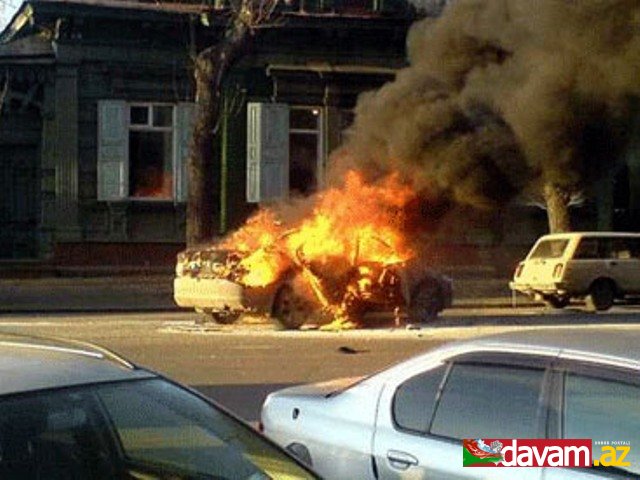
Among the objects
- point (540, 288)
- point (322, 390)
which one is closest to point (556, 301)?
point (540, 288)

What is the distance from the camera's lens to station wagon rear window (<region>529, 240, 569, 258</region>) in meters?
25.0

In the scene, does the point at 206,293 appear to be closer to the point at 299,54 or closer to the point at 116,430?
the point at 299,54

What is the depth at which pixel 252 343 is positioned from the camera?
58.3 feet

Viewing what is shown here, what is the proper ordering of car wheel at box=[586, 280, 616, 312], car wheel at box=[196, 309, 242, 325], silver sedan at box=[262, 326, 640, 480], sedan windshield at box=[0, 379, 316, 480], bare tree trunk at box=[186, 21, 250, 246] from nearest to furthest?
sedan windshield at box=[0, 379, 316, 480], silver sedan at box=[262, 326, 640, 480], car wheel at box=[196, 309, 242, 325], car wheel at box=[586, 280, 616, 312], bare tree trunk at box=[186, 21, 250, 246]

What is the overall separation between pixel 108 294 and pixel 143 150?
13.8 ft

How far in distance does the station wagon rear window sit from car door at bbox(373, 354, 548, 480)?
1965 cm

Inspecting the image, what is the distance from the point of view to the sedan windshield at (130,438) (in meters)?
3.74

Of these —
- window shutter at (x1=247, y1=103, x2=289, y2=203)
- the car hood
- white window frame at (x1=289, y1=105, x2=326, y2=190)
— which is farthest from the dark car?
white window frame at (x1=289, y1=105, x2=326, y2=190)

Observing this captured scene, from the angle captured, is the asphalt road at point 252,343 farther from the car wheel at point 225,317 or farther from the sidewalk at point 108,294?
the sidewalk at point 108,294

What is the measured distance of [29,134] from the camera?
28953 mm

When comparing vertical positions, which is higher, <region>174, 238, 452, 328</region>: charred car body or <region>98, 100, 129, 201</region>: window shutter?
<region>98, 100, 129, 201</region>: window shutter

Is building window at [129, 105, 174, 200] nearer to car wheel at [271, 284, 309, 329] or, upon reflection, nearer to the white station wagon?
the white station wagon

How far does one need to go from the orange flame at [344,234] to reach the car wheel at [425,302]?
59 cm

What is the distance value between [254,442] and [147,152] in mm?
25306
